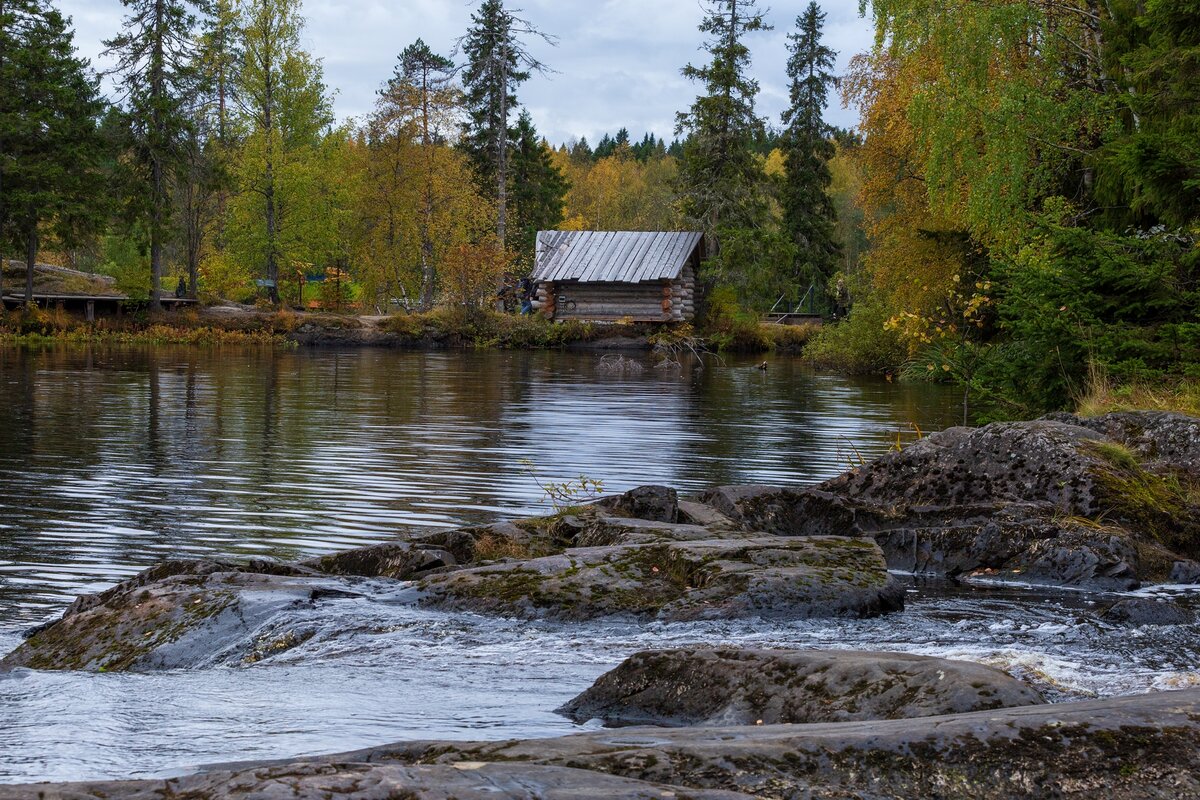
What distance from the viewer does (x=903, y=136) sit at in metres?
29.8

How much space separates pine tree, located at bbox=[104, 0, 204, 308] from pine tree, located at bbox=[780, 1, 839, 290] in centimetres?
2901

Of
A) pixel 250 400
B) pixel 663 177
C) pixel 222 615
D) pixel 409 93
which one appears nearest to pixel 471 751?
pixel 222 615

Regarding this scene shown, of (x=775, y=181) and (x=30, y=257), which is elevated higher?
(x=775, y=181)

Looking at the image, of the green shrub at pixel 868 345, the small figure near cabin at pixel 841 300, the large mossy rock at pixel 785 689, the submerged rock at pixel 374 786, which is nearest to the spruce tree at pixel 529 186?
the small figure near cabin at pixel 841 300

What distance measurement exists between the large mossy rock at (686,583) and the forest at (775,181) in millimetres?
6657

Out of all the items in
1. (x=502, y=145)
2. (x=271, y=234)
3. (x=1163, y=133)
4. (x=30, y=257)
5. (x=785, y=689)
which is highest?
(x=502, y=145)

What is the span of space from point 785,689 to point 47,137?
148ft

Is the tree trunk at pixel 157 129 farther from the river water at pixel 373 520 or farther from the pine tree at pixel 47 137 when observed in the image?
the river water at pixel 373 520

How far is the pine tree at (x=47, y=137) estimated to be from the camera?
42344 millimetres

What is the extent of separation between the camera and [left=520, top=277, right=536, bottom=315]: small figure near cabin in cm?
5300

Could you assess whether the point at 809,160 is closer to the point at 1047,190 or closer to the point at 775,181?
the point at 775,181

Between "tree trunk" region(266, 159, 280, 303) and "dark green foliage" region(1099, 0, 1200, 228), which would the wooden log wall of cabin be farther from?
"dark green foliage" region(1099, 0, 1200, 228)

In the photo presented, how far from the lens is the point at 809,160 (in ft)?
198

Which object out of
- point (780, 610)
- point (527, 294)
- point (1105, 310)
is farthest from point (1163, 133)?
point (527, 294)
